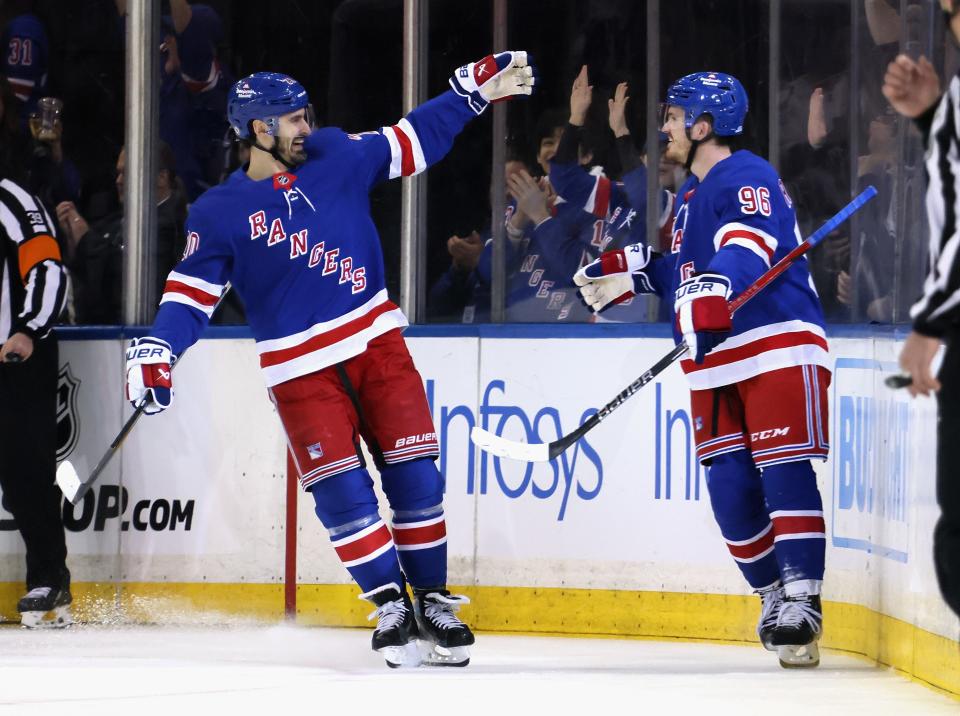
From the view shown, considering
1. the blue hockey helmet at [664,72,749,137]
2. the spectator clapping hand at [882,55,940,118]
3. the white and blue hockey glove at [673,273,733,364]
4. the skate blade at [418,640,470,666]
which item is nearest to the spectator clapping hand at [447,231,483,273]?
the blue hockey helmet at [664,72,749,137]

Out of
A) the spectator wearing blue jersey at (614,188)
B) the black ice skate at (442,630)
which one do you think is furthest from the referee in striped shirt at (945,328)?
the spectator wearing blue jersey at (614,188)

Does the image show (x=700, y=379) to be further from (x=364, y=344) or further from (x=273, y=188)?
(x=273, y=188)

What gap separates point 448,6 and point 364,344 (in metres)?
1.78

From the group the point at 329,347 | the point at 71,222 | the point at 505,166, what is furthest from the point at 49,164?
the point at 329,347

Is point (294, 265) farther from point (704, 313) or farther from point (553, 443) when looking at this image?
point (704, 313)

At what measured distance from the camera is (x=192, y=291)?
13.6 feet

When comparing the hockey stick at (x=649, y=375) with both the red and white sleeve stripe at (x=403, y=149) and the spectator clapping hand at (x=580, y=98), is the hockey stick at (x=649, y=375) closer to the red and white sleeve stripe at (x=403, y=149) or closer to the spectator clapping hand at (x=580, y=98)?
the red and white sleeve stripe at (x=403, y=149)

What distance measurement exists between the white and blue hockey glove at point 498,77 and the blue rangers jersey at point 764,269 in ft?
1.65

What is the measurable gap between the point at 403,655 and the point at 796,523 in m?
0.95

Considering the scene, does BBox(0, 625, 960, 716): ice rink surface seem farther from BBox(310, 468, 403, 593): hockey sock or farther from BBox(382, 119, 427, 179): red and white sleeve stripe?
BBox(382, 119, 427, 179): red and white sleeve stripe

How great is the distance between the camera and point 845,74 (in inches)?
196

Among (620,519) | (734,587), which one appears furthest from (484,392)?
(734,587)

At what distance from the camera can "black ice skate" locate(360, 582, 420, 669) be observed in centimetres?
401

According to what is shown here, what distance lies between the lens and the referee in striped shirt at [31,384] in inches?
201
